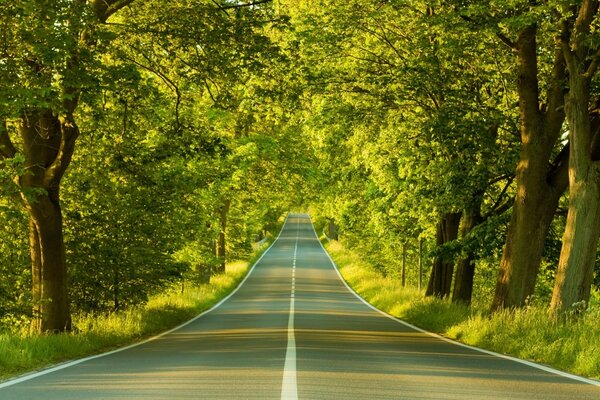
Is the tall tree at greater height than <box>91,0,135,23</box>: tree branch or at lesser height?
lesser

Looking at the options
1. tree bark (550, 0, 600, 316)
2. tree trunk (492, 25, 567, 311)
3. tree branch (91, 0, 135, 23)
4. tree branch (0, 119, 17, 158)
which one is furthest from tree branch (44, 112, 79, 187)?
tree bark (550, 0, 600, 316)

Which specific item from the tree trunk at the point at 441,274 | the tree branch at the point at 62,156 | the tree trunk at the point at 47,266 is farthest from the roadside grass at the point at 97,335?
the tree trunk at the point at 441,274

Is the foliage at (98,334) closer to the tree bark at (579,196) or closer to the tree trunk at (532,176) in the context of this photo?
the tree trunk at (532,176)

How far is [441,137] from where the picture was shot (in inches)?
751

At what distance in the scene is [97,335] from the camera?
50.9ft

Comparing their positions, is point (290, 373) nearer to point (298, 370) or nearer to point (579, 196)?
point (298, 370)

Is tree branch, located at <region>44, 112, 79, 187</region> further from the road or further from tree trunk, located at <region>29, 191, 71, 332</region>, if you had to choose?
the road

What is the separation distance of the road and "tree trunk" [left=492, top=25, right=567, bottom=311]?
227 cm

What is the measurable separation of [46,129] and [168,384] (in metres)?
8.18

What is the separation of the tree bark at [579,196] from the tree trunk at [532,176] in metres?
2.07

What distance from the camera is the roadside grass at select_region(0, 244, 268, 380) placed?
11658mm

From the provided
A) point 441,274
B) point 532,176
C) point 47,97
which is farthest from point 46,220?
point 441,274

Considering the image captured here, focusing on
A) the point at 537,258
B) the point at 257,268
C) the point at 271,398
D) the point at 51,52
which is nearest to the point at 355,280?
the point at 257,268

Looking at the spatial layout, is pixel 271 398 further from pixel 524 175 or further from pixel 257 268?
pixel 257 268
